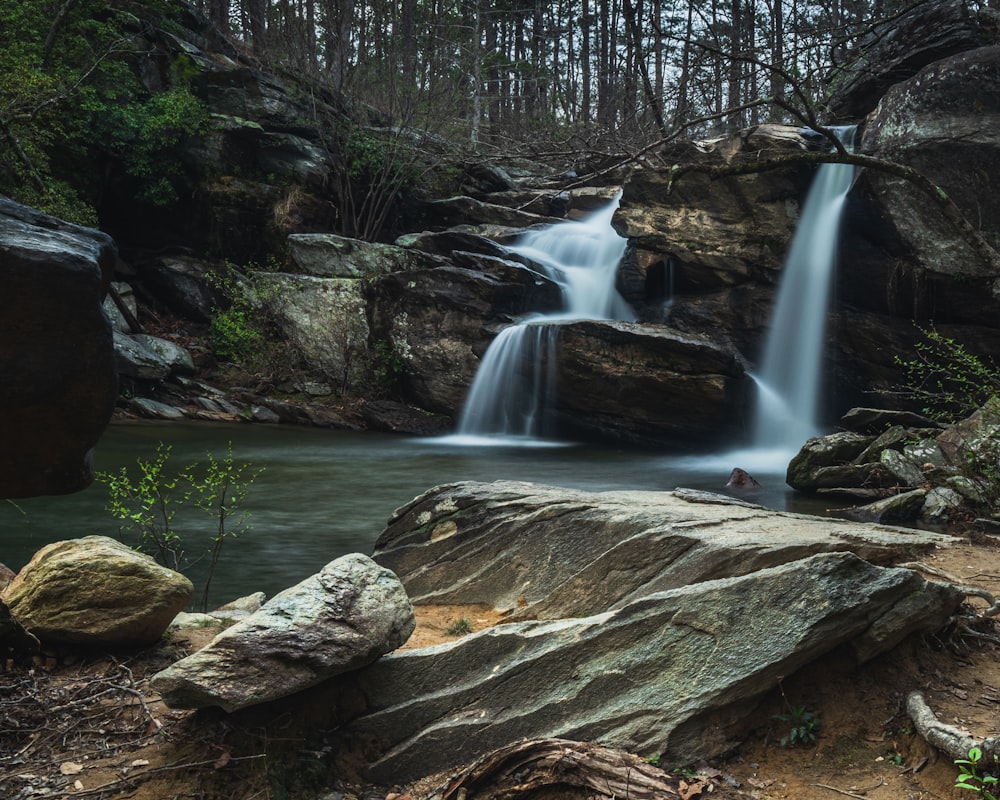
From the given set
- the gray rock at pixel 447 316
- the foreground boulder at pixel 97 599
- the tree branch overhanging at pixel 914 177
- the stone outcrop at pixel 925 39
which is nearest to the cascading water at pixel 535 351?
the gray rock at pixel 447 316

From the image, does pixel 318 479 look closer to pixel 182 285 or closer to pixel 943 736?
pixel 943 736

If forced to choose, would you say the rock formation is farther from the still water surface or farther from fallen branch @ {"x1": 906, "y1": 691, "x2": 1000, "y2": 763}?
→ the still water surface

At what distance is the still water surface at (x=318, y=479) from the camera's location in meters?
7.76

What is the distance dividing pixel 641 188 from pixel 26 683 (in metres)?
14.4

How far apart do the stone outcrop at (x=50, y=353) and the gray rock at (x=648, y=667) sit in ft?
5.26

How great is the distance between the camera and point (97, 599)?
4.03 metres

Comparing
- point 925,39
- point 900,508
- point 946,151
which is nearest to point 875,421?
point 900,508

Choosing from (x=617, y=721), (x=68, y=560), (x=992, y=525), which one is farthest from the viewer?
(x=992, y=525)

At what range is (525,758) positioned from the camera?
114 inches

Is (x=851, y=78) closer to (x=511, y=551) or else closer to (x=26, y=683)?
(x=511, y=551)

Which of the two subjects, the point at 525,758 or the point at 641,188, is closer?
the point at 525,758

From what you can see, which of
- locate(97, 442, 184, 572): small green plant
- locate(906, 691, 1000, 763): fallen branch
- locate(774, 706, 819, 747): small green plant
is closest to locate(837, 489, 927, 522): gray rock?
locate(906, 691, 1000, 763): fallen branch

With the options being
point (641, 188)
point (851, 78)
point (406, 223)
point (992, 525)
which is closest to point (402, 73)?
point (406, 223)

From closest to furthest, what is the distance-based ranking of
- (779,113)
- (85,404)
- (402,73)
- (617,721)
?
(85,404)
(617,721)
(779,113)
(402,73)
